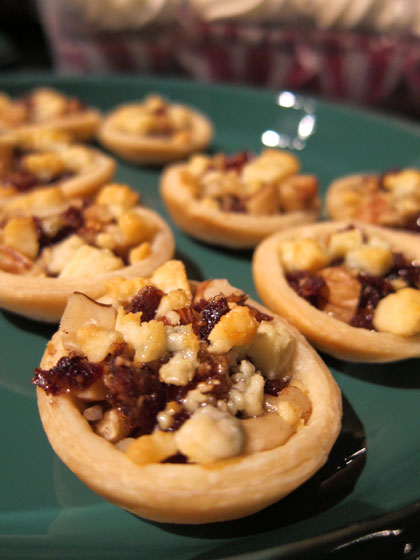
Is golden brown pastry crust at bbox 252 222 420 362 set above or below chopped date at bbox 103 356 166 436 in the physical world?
below

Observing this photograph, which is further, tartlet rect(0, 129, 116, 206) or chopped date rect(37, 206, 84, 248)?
tartlet rect(0, 129, 116, 206)

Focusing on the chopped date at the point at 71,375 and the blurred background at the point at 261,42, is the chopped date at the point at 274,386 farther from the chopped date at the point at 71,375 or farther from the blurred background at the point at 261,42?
the blurred background at the point at 261,42

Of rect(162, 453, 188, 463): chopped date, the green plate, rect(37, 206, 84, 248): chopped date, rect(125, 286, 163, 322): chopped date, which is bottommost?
the green plate

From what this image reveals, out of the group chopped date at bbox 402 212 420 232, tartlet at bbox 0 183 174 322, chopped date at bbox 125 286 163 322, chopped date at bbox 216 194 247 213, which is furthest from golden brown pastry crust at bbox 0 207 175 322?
chopped date at bbox 402 212 420 232

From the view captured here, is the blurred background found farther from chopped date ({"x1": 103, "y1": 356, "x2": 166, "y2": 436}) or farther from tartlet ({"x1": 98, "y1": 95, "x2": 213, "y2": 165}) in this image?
chopped date ({"x1": 103, "y1": 356, "x2": 166, "y2": 436})

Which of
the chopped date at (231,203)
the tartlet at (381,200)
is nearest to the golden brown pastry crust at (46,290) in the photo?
the chopped date at (231,203)

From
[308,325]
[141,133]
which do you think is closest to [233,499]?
[308,325]

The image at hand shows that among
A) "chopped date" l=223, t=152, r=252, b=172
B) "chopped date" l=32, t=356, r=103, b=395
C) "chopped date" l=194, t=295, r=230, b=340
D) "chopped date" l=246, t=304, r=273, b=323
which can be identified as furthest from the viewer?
"chopped date" l=223, t=152, r=252, b=172

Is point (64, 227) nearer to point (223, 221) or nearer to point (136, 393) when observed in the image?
point (223, 221)
